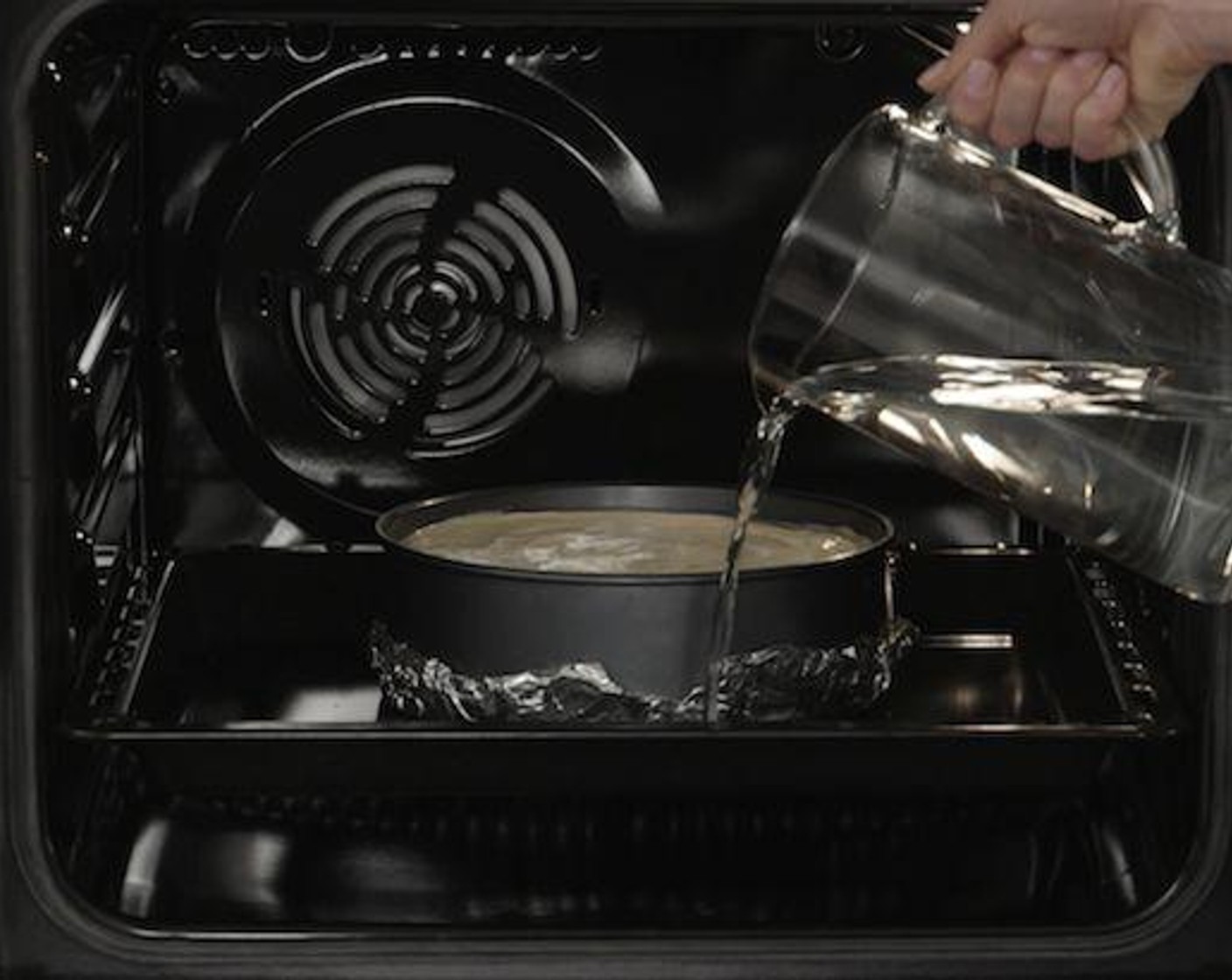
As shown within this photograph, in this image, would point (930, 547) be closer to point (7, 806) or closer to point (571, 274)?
point (571, 274)

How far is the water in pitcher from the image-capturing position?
4.21 ft

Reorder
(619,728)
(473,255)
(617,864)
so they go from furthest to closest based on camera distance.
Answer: (473,255)
(617,864)
(619,728)

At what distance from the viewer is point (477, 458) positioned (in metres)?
1.73

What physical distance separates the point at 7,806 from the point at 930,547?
59 cm

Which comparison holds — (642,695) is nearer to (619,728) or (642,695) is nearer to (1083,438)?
(619,728)

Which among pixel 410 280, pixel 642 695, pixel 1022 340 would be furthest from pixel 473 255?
pixel 1022 340

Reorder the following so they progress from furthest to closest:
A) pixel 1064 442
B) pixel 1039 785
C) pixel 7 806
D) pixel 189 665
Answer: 1. pixel 189 665
2. pixel 1039 785
3. pixel 7 806
4. pixel 1064 442

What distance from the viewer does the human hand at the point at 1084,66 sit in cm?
127

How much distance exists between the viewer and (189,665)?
5.44 feet

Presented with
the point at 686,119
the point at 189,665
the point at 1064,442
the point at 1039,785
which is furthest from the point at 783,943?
the point at 686,119

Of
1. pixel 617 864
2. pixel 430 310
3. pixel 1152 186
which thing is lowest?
pixel 617 864

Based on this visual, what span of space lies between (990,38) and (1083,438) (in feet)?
0.59

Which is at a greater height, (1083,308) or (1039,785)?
(1083,308)

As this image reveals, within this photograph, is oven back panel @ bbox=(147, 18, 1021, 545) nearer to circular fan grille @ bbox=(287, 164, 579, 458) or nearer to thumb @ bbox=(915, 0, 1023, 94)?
circular fan grille @ bbox=(287, 164, 579, 458)
